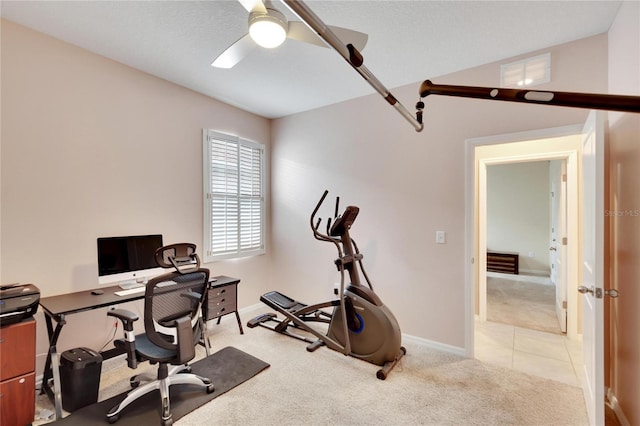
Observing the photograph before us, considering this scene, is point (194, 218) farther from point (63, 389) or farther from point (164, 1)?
point (164, 1)

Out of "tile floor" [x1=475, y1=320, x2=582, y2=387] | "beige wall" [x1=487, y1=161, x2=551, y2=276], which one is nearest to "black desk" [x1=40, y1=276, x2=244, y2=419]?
"tile floor" [x1=475, y1=320, x2=582, y2=387]

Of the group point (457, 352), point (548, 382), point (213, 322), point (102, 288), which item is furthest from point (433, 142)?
point (102, 288)

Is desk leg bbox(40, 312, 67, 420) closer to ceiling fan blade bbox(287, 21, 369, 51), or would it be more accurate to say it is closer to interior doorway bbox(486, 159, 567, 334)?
ceiling fan blade bbox(287, 21, 369, 51)

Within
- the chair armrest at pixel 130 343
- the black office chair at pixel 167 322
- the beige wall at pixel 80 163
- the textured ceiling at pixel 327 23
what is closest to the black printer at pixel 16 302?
the beige wall at pixel 80 163

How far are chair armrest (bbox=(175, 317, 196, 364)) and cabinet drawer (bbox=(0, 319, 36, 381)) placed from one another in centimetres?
93

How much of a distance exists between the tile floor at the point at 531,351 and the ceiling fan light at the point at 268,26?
3.21m

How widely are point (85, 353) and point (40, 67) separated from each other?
89.7 inches

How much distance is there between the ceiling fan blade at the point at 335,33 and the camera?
5.19 ft

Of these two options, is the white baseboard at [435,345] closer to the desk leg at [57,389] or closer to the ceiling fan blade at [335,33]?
the ceiling fan blade at [335,33]

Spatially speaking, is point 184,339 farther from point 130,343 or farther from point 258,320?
point 258,320

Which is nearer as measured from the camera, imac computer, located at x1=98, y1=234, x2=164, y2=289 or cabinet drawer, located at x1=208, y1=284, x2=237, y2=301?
imac computer, located at x1=98, y1=234, x2=164, y2=289

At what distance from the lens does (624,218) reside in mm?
1927

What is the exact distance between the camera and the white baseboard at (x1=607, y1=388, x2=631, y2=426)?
189cm

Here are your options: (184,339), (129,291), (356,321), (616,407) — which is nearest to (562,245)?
(616,407)
